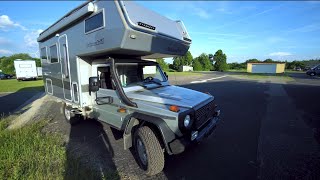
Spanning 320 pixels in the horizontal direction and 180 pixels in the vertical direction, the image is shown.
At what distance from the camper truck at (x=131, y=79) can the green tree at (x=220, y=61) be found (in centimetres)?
6415

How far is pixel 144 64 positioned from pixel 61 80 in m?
3.06

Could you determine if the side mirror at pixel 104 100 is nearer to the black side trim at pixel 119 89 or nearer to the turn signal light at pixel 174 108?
the black side trim at pixel 119 89

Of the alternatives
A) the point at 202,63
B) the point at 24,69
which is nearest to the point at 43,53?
the point at 24,69

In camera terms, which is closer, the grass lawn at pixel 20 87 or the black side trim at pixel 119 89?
the black side trim at pixel 119 89

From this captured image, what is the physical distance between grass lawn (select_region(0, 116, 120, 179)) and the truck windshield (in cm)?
210

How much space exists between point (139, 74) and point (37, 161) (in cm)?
311

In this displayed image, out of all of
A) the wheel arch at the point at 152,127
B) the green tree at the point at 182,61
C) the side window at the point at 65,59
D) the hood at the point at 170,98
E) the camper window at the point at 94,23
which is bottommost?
the wheel arch at the point at 152,127

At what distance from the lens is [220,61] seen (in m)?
65.8

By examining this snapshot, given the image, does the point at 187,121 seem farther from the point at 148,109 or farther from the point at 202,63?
the point at 202,63

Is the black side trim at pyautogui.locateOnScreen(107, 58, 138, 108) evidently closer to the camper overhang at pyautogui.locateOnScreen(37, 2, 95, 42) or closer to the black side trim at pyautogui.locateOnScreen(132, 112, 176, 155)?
the black side trim at pyautogui.locateOnScreen(132, 112, 176, 155)

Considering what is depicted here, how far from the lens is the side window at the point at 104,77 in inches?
187

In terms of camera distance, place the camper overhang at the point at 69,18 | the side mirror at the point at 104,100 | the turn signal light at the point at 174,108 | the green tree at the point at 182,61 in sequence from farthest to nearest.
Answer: the green tree at the point at 182,61
the side mirror at the point at 104,100
the camper overhang at the point at 69,18
the turn signal light at the point at 174,108

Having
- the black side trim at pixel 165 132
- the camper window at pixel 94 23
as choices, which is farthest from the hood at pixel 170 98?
the camper window at pixel 94 23

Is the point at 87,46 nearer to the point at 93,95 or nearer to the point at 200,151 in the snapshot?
the point at 93,95
